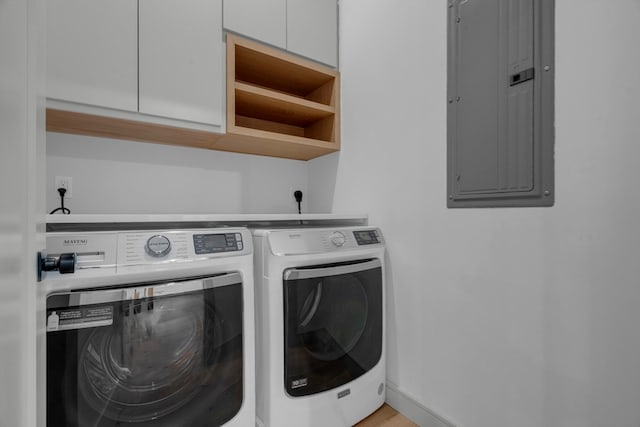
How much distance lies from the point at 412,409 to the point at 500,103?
135 cm

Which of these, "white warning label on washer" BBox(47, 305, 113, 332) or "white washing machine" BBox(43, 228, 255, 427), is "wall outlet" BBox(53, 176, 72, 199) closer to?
"white washing machine" BBox(43, 228, 255, 427)

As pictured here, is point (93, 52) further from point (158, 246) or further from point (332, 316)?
point (332, 316)

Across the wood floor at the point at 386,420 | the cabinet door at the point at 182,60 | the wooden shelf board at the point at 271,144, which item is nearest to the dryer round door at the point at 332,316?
the wood floor at the point at 386,420

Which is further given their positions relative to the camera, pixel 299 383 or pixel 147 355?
pixel 299 383

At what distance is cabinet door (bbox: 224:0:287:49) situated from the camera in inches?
57.7

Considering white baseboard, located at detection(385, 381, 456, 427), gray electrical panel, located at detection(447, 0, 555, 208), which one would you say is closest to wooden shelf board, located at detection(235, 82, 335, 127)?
gray electrical panel, located at detection(447, 0, 555, 208)

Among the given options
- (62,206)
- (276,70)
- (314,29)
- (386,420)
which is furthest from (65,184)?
(386,420)

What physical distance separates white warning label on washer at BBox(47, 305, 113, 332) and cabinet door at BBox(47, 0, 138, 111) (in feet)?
2.72

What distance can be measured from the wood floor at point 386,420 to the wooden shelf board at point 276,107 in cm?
163

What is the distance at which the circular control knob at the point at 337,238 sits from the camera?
1.27m

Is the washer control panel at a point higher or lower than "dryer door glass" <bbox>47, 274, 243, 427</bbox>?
higher

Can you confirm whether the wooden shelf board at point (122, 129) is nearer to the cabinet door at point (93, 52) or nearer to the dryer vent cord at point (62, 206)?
the cabinet door at point (93, 52)

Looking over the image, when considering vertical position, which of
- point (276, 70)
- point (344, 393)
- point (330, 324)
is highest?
point (276, 70)

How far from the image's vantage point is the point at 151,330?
0.88 meters
